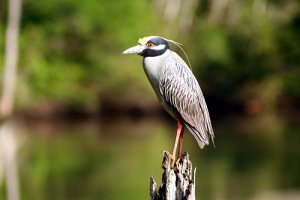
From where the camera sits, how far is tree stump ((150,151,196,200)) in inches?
247

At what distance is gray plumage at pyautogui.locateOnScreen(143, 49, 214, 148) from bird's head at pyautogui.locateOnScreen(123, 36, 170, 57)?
0.05 m

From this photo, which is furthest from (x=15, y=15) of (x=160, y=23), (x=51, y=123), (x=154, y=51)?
(x=154, y=51)

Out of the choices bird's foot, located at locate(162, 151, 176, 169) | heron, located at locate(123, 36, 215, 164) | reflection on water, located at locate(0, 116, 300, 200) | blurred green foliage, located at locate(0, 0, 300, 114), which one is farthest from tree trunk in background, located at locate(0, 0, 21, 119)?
bird's foot, located at locate(162, 151, 176, 169)

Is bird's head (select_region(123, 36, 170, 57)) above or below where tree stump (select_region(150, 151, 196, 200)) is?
above

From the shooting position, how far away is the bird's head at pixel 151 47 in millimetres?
6344

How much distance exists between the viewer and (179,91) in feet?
22.0

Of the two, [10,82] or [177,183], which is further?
[10,82]

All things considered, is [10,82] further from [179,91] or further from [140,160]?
[179,91]

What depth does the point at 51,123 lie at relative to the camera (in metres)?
35.3

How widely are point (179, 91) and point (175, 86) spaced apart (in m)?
0.09

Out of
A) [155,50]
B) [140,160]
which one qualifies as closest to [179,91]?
[155,50]

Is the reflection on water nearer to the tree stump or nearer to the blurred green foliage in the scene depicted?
the blurred green foliage

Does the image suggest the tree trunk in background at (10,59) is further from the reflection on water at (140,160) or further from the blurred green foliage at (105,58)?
the reflection on water at (140,160)

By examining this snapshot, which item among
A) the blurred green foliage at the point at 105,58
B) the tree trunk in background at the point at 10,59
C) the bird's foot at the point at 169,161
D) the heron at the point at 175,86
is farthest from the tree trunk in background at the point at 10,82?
the bird's foot at the point at 169,161
